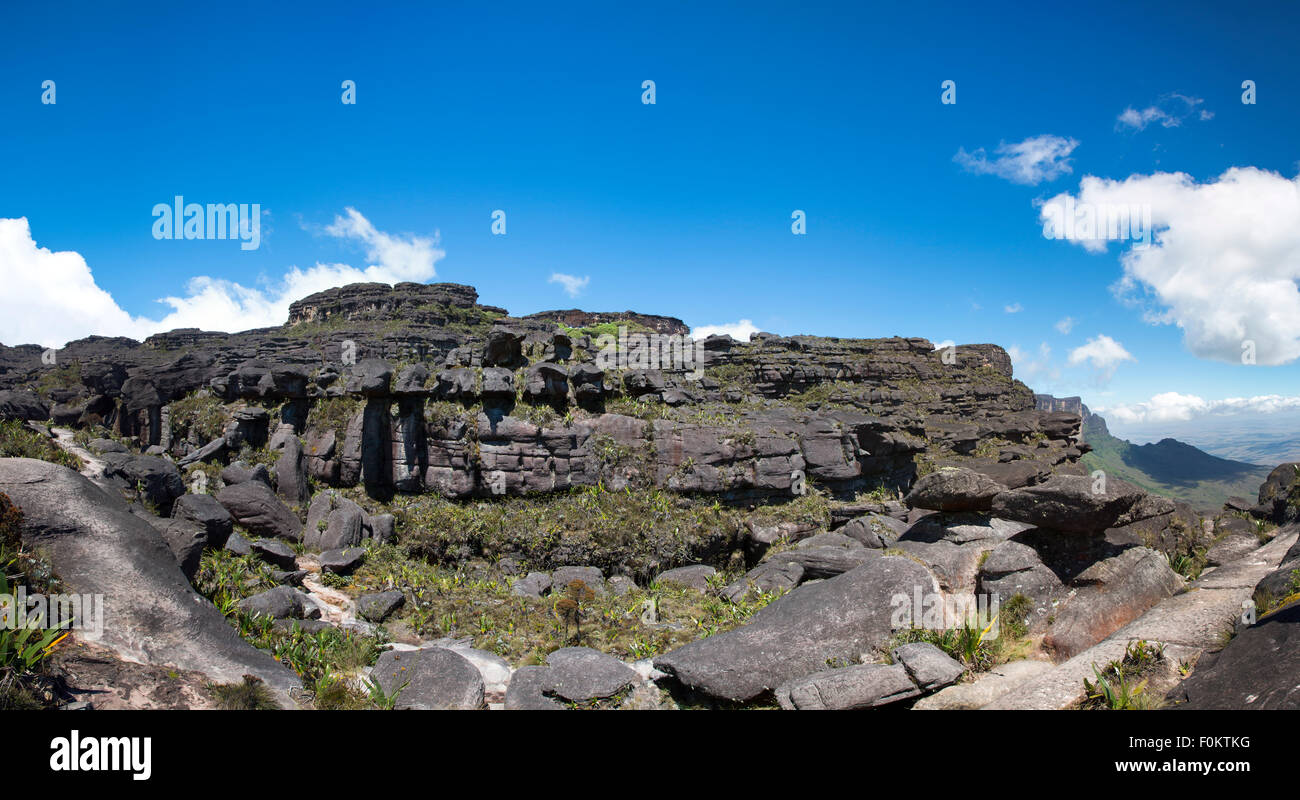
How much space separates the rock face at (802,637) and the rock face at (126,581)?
5.05 meters

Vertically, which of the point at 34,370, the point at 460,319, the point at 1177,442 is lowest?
the point at 1177,442

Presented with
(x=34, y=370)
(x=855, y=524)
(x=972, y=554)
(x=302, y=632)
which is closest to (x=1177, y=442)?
(x=855, y=524)

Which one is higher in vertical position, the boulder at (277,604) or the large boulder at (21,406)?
the large boulder at (21,406)

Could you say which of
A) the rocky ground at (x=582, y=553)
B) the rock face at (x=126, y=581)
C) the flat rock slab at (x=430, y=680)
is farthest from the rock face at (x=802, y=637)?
the rock face at (x=126, y=581)

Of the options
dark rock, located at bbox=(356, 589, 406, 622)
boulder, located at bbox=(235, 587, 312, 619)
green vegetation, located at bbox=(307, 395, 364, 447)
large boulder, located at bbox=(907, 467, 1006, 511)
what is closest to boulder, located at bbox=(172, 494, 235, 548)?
boulder, located at bbox=(235, 587, 312, 619)

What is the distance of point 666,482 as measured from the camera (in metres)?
16.4

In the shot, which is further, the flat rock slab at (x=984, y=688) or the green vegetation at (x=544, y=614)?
the green vegetation at (x=544, y=614)

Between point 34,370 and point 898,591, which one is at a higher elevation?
point 34,370

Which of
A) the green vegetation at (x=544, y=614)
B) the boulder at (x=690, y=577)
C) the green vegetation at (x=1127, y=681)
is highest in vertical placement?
the green vegetation at (x=1127, y=681)

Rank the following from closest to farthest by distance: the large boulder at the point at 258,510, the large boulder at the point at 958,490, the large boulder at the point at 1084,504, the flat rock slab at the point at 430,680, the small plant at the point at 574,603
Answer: the flat rock slab at the point at 430,680 < the large boulder at the point at 1084,504 < the large boulder at the point at 958,490 < the small plant at the point at 574,603 < the large boulder at the point at 258,510

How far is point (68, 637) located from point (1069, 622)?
39.1 feet

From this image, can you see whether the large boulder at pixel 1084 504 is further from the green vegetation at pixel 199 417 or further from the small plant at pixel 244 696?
the green vegetation at pixel 199 417

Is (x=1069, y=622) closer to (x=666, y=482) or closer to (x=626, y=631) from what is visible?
(x=626, y=631)

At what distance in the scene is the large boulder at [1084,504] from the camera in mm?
7672
